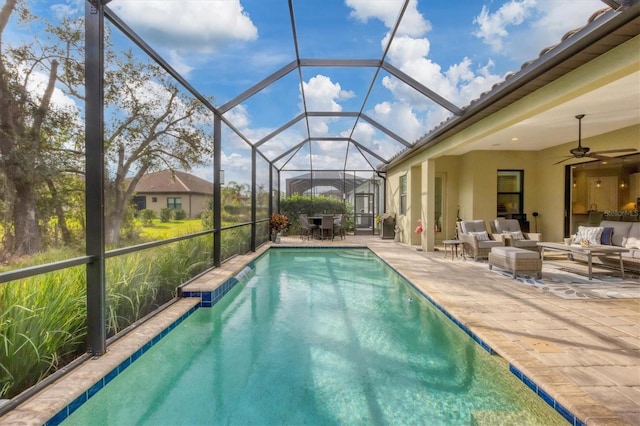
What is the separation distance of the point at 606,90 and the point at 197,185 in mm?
5957

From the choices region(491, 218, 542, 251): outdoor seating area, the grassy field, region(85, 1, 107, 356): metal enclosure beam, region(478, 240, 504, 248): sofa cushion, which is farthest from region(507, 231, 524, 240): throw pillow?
region(85, 1, 107, 356): metal enclosure beam

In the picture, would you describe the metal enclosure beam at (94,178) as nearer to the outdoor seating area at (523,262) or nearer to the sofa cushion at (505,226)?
→ the outdoor seating area at (523,262)

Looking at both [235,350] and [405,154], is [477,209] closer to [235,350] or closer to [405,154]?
[405,154]

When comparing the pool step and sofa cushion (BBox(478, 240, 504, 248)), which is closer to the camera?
the pool step

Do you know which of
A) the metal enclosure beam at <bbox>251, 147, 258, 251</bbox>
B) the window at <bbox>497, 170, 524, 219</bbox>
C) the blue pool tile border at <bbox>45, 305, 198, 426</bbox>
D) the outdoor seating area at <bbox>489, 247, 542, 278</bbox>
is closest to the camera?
the blue pool tile border at <bbox>45, 305, 198, 426</bbox>

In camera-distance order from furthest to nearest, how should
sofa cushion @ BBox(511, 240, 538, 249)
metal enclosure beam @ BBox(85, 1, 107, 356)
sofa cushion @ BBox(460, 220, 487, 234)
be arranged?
1. sofa cushion @ BBox(460, 220, 487, 234)
2. sofa cushion @ BBox(511, 240, 538, 249)
3. metal enclosure beam @ BBox(85, 1, 107, 356)

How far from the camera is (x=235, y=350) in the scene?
129 inches

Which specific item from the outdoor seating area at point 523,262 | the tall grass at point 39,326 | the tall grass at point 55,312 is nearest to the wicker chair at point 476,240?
the outdoor seating area at point 523,262

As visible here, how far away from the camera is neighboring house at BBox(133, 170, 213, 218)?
3.69 meters

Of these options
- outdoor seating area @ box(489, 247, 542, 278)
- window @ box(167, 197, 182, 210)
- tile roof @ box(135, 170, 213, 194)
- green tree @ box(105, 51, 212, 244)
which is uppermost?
green tree @ box(105, 51, 212, 244)

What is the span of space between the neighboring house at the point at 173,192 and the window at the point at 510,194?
816cm

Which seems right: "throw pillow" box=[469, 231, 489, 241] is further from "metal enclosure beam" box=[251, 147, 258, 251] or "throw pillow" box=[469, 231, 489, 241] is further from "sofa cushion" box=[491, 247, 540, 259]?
"metal enclosure beam" box=[251, 147, 258, 251]

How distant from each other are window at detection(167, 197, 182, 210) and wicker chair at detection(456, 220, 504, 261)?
597 cm

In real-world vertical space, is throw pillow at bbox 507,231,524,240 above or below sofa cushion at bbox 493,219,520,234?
below
